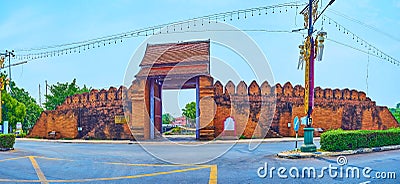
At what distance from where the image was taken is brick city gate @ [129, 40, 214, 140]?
81.0 feet

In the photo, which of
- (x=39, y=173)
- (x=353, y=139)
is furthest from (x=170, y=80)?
(x=39, y=173)

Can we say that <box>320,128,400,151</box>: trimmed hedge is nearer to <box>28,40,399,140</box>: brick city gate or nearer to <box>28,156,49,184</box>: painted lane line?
<box>28,156,49,184</box>: painted lane line

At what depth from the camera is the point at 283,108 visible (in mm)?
27328

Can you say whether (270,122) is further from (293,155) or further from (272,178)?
(272,178)

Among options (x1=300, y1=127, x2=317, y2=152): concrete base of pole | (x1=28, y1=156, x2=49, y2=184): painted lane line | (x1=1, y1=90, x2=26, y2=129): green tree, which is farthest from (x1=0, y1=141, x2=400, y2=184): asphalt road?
(x1=1, y1=90, x2=26, y2=129): green tree

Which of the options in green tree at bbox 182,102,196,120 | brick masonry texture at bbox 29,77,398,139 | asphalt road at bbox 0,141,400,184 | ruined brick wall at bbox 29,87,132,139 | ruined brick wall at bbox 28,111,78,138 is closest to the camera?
asphalt road at bbox 0,141,400,184

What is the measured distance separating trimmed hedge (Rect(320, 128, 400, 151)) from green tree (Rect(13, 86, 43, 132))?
1810 inches

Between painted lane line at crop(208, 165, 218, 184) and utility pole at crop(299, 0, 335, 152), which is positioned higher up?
utility pole at crop(299, 0, 335, 152)

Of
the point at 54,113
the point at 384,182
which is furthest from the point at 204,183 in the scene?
the point at 54,113

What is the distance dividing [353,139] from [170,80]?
51.0 feet

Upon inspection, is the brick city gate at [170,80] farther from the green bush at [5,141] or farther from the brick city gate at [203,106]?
the green bush at [5,141]

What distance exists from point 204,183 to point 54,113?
88.9ft

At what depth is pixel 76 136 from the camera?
29422 mm

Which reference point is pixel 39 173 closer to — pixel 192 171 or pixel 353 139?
pixel 192 171
